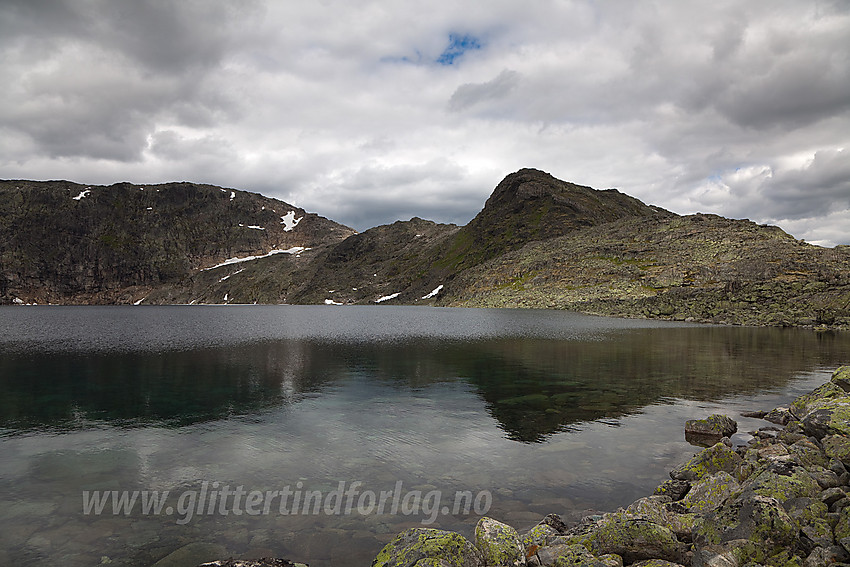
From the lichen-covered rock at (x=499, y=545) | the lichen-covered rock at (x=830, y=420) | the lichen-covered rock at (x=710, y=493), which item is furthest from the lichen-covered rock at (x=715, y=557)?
the lichen-covered rock at (x=830, y=420)

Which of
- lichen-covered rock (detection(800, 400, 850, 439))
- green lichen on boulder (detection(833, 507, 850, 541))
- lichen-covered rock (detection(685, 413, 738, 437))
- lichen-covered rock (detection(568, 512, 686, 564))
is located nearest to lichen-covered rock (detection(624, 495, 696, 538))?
lichen-covered rock (detection(568, 512, 686, 564))

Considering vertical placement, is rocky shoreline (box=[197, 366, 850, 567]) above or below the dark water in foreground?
above

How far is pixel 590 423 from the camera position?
26.1 m

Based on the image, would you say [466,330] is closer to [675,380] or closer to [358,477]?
[675,380]

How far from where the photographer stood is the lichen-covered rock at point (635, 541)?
11.3 m

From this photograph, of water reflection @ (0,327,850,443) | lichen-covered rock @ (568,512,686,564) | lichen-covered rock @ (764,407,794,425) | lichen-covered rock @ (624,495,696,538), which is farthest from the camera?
water reflection @ (0,327,850,443)

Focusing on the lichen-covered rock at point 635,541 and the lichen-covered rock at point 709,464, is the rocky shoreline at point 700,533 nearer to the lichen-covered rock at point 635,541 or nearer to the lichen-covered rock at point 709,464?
the lichen-covered rock at point 635,541

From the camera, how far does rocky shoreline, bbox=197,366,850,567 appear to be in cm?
1041

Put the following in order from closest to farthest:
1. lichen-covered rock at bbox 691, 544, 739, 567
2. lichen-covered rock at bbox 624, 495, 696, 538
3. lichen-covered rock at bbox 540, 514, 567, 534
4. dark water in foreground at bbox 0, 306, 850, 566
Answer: lichen-covered rock at bbox 691, 544, 739, 567 < lichen-covered rock at bbox 624, 495, 696, 538 < lichen-covered rock at bbox 540, 514, 567, 534 < dark water in foreground at bbox 0, 306, 850, 566

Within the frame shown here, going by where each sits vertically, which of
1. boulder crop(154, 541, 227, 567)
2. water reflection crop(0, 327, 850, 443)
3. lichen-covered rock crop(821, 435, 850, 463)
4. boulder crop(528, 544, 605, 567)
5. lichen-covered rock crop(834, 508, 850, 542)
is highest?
lichen-covered rock crop(821, 435, 850, 463)

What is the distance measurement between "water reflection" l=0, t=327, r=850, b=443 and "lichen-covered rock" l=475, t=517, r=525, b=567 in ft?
37.9

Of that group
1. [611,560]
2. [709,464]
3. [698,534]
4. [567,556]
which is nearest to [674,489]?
[709,464]

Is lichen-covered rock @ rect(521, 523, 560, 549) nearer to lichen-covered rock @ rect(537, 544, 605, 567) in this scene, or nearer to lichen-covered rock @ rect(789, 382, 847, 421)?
lichen-covered rock @ rect(537, 544, 605, 567)

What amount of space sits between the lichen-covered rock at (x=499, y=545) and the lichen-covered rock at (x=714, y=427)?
16.3m
